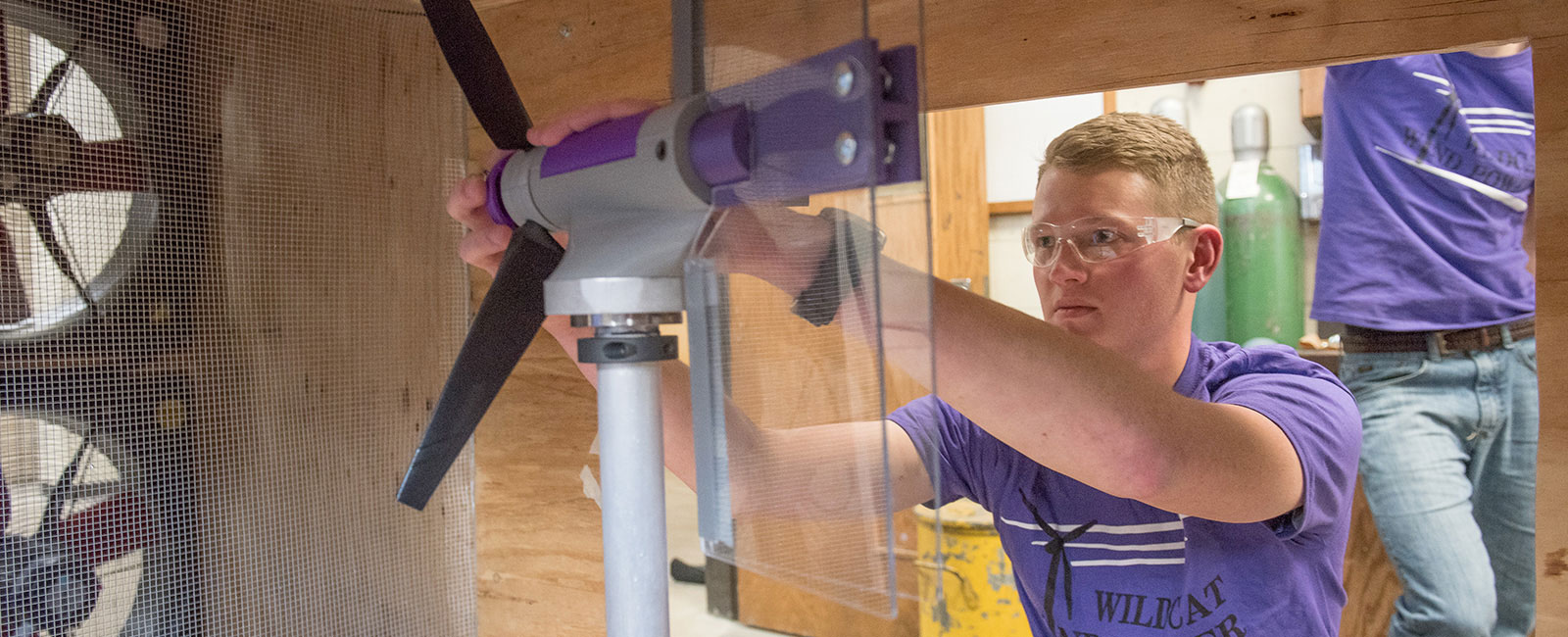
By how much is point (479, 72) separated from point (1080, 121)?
2.91 m

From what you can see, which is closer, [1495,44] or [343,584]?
[1495,44]

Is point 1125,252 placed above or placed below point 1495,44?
below

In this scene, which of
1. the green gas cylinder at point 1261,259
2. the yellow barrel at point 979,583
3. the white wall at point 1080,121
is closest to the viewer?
the yellow barrel at point 979,583

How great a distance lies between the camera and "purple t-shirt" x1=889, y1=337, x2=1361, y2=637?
2.95 feet

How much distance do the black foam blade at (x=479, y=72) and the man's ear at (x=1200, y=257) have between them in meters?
0.84

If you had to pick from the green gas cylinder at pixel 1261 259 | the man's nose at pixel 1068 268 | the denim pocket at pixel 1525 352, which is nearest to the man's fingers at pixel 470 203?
the man's nose at pixel 1068 268

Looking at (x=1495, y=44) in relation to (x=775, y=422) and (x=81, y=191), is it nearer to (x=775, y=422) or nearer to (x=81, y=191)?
(x=775, y=422)

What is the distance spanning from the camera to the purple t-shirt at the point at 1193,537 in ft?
2.95

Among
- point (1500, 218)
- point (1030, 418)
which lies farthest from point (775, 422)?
point (1500, 218)

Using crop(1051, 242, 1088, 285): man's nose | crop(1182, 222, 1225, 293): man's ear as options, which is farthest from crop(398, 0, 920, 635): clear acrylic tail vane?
crop(1182, 222, 1225, 293): man's ear

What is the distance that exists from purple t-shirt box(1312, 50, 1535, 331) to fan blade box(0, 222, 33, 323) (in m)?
2.16

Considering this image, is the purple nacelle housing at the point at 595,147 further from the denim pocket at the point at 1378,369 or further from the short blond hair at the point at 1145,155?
the denim pocket at the point at 1378,369

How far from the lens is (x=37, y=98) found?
2.65 feet

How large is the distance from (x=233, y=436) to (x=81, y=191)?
249 mm
